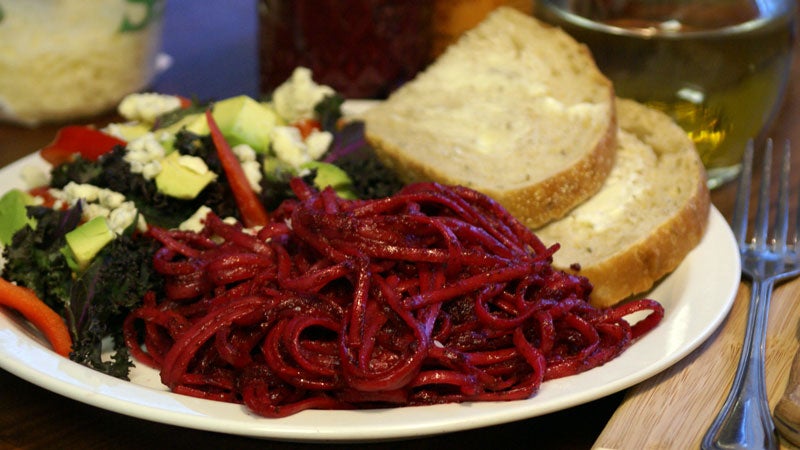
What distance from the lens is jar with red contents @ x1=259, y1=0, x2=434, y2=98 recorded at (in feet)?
14.0

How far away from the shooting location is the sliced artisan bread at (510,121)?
314 centimetres

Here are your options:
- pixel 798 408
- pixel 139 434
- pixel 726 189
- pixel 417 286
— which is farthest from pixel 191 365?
pixel 726 189

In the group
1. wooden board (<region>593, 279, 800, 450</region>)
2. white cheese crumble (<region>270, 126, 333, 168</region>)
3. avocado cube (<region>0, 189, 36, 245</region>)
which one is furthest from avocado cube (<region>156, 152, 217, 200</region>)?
wooden board (<region>593, 279, 800, 450</region>)

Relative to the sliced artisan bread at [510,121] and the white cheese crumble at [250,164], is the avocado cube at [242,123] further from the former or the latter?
the sliced artisan bread at [510,121]

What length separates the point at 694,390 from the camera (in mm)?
2303

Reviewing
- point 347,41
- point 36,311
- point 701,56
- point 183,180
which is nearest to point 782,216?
point 701,56

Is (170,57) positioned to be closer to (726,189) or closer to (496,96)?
(496,96)

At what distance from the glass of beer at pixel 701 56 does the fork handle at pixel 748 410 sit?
1354 millimetres

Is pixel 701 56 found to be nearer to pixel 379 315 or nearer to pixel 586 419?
pixel 586 419

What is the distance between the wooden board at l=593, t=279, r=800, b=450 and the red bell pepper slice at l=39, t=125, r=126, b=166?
78.4 inches

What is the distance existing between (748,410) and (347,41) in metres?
2.78

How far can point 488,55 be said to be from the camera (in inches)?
156

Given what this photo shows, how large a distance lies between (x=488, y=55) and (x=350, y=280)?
1932 mm

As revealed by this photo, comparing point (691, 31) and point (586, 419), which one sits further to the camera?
point (691, 31)
